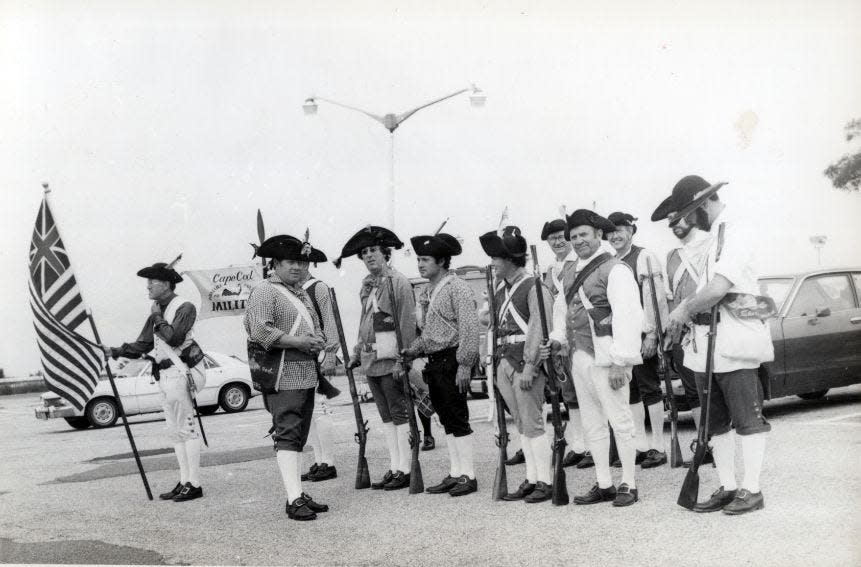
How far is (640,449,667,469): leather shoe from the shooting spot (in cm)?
754

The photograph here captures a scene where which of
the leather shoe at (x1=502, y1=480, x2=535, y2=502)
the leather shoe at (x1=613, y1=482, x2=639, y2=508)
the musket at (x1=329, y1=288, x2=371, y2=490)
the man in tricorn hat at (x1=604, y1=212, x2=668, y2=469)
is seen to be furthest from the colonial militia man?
the musket at (x1=329, y1=288, x2=371, y2=490)

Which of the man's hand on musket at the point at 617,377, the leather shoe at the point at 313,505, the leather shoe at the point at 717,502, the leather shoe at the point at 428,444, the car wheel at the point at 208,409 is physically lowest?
the car wheel at the point at 208,409

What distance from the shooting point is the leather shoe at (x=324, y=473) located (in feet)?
27.6

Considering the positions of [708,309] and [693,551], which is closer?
[693,551]

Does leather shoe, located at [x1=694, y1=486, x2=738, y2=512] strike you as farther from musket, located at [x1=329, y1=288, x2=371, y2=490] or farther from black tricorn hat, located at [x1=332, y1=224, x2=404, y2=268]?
black tricorn hat, located at [x1=332, y1=224, x2=404, y2=268]

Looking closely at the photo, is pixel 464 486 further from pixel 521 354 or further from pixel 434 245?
pixel 434 245

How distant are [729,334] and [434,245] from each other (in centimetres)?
246

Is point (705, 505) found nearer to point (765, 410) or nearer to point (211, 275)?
point (765, 410)

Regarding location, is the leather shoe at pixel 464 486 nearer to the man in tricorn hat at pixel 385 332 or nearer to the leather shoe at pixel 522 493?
the leather shoe at pixel 522 493

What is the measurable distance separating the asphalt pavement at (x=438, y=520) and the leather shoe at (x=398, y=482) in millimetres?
206

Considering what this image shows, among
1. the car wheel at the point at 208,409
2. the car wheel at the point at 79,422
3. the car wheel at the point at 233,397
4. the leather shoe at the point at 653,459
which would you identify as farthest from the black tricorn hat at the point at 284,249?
the car wheel at the point at 208,409

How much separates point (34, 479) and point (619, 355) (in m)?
6.65

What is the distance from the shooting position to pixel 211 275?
12781 mm

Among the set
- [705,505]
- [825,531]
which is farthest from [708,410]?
[825,531]
